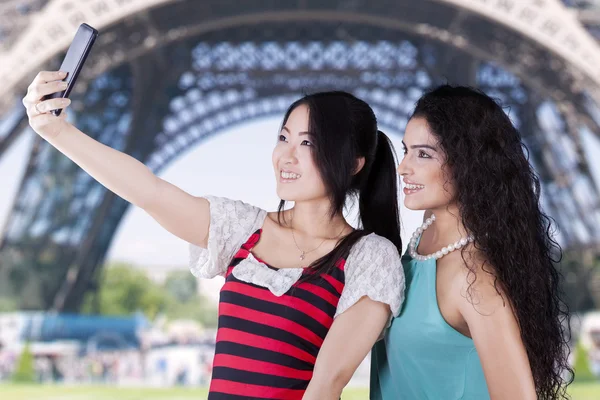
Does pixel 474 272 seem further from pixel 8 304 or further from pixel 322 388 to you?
pixel 8 304

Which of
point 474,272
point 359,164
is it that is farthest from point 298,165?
point 474,272

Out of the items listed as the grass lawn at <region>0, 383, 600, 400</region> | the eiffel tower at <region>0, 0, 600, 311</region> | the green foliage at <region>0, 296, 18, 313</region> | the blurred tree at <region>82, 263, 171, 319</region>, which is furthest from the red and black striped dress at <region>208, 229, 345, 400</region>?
the blurred tree at <region>82, 263, 171, 319</region>

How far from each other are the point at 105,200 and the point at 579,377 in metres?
9.40

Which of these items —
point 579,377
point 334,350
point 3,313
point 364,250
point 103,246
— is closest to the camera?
point 334,350

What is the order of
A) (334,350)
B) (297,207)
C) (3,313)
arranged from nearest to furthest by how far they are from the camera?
(334,350)
(297,207)
(3,313)

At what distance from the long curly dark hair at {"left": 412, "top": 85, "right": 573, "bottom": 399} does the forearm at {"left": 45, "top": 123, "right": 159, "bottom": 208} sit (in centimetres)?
50

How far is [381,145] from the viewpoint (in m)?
1.55

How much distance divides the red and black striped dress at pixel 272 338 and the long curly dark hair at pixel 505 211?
0.85ft

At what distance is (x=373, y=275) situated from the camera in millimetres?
1332

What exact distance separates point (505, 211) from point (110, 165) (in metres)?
0.67

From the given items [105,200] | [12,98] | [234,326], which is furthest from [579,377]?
[234,326]

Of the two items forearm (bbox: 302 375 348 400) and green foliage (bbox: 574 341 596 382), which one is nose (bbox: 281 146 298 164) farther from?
green foliage (bbox: 574 341 596 382)

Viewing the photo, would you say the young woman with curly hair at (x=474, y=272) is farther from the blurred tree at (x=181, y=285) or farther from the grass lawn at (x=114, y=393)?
the blurred tree at (x=181, y=285)

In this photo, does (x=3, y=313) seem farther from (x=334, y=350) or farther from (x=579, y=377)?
(x=334, y=350)
